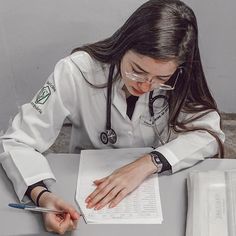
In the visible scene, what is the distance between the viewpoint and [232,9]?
A: 71.7 inches

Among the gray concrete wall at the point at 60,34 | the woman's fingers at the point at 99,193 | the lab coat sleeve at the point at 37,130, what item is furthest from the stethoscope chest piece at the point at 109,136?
the gray concrete wall at the point at 60,34

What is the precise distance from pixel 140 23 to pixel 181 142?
386 mm

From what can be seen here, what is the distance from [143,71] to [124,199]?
34cm

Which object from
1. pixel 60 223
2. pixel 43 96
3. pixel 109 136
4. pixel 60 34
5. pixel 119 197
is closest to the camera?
pixel 60 223

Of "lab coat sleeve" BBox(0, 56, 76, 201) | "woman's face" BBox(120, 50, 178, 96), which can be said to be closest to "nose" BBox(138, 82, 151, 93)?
"woman's face" BBox(120, 50, 178, 96)

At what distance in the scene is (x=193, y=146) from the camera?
1.21 metres

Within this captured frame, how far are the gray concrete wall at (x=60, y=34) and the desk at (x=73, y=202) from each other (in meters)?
0.77

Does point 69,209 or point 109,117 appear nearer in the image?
point 69,209

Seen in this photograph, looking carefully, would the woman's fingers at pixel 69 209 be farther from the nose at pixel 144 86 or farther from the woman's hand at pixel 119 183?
the nose at pixel 144 86

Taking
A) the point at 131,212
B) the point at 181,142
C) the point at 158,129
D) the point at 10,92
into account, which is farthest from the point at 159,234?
the point at 10,92

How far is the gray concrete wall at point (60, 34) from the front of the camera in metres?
1.73

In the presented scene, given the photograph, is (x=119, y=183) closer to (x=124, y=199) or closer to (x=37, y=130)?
(x=124, y=199)

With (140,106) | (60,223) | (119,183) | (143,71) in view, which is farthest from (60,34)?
(60,223)

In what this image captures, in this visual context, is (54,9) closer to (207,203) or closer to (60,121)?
(60,121)
